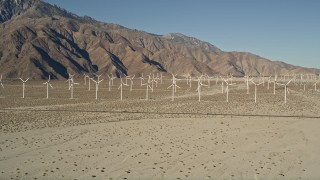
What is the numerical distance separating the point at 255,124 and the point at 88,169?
16265mm

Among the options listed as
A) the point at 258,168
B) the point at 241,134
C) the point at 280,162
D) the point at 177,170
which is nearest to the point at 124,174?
the point at 177,170

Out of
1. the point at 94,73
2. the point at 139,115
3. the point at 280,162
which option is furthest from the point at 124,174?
the point at 94,73

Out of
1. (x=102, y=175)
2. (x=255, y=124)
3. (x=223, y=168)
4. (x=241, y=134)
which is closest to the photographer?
(x=102, y=175)

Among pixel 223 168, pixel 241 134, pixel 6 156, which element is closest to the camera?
pixel 223 168

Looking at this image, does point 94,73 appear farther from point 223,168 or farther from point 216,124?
point 223,168

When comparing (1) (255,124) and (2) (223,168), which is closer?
(2) (223,168)

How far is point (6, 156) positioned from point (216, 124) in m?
15.4

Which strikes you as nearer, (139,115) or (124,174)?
(124,174)

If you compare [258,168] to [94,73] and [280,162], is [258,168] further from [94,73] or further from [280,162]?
[94,73]

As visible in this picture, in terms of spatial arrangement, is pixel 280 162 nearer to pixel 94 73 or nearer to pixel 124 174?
pixel 124 174

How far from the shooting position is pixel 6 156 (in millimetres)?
17609

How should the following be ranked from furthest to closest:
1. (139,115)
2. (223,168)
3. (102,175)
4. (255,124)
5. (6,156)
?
(139,115)
(255,124)
(6,156)
(223,168)
(102,175)

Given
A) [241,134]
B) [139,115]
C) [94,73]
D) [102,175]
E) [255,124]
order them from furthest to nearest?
[94,73]
[139,115]
[255,124]
[241,134]
[102,175]

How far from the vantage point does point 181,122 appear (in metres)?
29.9
